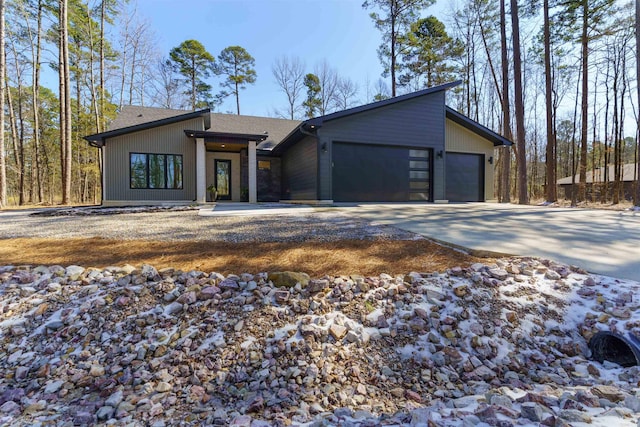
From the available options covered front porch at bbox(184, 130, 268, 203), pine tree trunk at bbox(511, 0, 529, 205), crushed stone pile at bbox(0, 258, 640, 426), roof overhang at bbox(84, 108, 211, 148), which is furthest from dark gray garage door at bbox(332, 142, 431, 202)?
crushed stone pile at bbox(0, 258, 640, 426)

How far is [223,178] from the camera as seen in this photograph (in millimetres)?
12648

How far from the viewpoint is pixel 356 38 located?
1540 cm

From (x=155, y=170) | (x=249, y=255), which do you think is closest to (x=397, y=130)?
(x=249, y=255)

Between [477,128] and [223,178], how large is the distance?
10.2m

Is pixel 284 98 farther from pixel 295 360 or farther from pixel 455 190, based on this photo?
pixel 295 360

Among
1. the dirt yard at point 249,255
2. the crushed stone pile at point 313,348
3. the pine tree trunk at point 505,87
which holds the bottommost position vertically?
the crushed stone pile at point 313,348

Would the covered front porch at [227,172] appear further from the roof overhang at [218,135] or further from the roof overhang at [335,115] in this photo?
the roof overhang at [335,115]

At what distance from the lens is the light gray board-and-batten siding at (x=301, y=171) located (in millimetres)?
9711

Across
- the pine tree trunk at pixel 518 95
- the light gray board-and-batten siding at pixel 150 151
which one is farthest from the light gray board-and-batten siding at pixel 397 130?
the light gray board-and-batten siding at pixel 150 151

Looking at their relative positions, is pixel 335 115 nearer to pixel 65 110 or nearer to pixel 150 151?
pixel 150 151

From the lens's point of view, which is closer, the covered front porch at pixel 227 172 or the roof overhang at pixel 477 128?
the roof overhang at pixel 477 128

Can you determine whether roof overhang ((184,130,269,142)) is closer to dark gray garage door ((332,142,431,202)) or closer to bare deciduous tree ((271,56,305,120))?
dark gray garage door ((332,142,431,202))

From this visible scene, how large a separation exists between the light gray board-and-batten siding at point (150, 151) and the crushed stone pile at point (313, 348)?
8.43 metres

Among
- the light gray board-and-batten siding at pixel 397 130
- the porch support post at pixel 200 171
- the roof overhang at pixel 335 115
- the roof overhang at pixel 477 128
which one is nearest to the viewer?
the roof overhang at pixel 335 115
